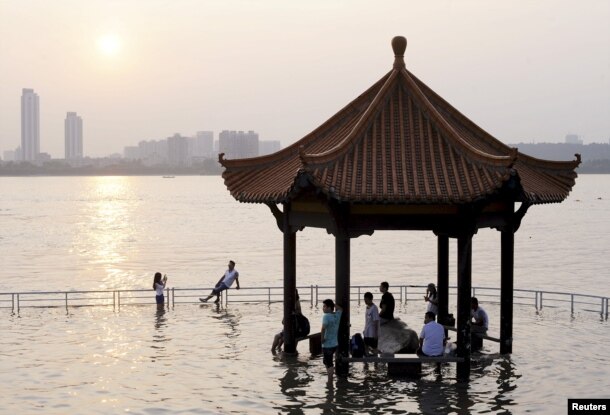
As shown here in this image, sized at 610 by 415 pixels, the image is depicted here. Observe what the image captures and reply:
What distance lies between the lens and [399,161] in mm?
19875

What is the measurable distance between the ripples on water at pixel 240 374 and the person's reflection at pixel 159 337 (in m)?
0.03

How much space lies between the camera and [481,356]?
22.3 m

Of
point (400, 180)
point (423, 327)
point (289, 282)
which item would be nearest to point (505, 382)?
point (423, 327)

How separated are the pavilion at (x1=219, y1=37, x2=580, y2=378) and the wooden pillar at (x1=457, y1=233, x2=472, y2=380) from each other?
0.02 m

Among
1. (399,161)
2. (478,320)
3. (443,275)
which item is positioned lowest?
(478,320)

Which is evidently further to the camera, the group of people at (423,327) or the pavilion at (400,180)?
the group of people at (423,327)

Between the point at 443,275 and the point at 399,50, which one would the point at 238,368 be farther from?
the point at 399,50

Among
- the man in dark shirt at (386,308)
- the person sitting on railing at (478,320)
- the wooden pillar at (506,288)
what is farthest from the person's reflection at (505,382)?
the man in dark shirt at (386,308)

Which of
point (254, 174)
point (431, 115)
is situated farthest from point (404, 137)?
point (254, 174)

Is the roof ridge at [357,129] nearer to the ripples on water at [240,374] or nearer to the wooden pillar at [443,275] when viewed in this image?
the wooden pillar at [443,275]

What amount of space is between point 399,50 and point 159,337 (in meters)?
10.8

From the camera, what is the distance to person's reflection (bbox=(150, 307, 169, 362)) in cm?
2297

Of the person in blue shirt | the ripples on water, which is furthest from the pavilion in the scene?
the ripples on water

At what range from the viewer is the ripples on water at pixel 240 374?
18172 mm
